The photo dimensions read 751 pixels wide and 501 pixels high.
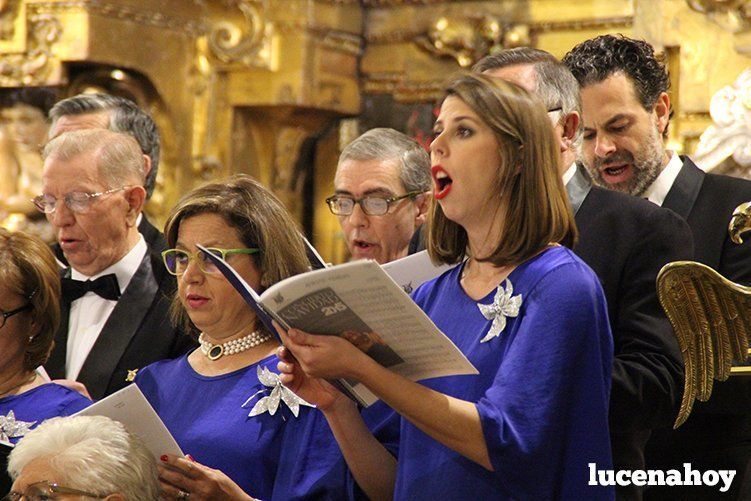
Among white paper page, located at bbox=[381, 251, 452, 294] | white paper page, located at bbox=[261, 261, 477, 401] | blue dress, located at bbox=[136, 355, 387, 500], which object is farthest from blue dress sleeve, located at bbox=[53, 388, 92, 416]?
white paper page, located at bbox=[261, 261, 477, 401]

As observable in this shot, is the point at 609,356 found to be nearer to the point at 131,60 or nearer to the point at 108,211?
the point at 108,211

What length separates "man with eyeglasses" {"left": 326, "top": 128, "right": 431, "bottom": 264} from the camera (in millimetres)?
4102

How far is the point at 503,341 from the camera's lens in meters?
2.37

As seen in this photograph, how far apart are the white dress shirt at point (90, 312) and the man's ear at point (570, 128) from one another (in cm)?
163

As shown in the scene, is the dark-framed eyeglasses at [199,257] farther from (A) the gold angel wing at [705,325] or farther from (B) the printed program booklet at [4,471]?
(A) the gold angel wing at [705,325]

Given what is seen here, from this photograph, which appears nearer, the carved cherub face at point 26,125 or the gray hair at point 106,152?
the gray hair at point 106,152

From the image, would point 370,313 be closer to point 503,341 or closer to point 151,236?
point 503,341

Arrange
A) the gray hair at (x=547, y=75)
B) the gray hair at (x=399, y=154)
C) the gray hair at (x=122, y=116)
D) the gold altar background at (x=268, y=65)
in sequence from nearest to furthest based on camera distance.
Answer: the gray hair at (x=547, y=75), the gray hair at (x=399, y=154), the gray hair at (x=122, y=116), the gold altar background at (x=268, y=65)

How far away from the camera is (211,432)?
116 inches

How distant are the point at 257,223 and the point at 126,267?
1099 millimetres

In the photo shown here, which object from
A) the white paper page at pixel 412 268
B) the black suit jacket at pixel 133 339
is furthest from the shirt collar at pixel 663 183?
the black suit jacket at pixel 133 339

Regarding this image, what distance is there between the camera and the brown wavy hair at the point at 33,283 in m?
3.37

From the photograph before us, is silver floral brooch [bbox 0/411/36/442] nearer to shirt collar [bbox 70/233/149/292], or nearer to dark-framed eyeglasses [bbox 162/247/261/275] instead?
dark-framed eyeglasses [bbox 162/247/261/275]

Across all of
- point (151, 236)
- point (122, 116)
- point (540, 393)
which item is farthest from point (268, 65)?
point (540, 393)
